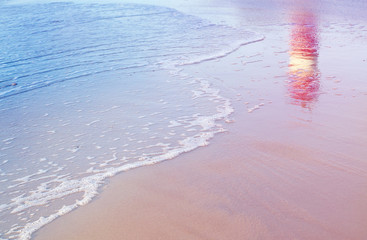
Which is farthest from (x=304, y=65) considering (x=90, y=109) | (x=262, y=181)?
(x=262, y=181)

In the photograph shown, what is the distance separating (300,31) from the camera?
11742 millimetres

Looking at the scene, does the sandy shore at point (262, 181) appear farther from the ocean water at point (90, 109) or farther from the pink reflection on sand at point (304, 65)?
the ocean water at point (90, 109)

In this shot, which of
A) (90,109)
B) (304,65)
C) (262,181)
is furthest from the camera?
(304,65)

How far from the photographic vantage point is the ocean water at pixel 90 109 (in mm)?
3908

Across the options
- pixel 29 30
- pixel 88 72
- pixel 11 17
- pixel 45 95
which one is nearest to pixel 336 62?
pixel 88 72

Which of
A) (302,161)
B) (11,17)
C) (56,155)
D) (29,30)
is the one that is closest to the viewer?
(302,161)

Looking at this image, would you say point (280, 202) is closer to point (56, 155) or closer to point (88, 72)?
point (56, 155)

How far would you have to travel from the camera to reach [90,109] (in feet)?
19.7

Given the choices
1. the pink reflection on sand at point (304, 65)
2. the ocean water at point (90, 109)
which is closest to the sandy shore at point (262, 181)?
the pink reflection on sand at point (304, 65)

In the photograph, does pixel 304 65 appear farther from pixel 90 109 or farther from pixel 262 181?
pixel 262 181

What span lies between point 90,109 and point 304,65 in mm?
4366

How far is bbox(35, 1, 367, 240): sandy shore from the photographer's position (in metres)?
3.12

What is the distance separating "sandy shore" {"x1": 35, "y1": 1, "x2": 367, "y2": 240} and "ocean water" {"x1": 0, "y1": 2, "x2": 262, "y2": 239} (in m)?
0.31

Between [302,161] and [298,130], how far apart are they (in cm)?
83
